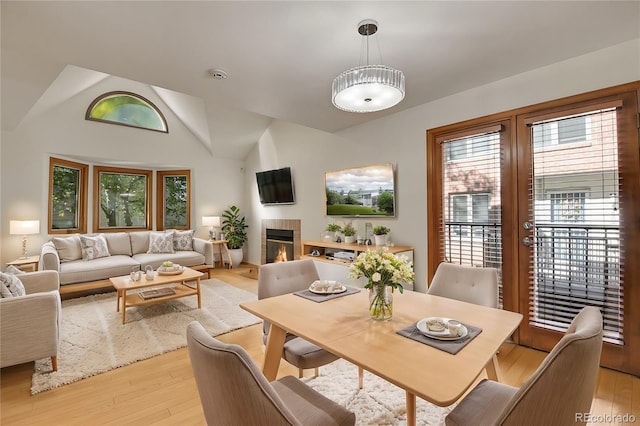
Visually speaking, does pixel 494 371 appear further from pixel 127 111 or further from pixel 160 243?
pixel 127 111

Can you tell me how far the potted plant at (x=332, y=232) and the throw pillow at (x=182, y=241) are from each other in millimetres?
2874

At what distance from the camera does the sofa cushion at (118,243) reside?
5.24 metres

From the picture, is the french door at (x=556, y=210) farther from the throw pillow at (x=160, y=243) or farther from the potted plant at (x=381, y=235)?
the throw pillow at (x=160, y=243)

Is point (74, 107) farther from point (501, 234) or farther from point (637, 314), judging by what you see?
point (637, 314)

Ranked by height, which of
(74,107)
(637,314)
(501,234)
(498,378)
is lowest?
(498,378)

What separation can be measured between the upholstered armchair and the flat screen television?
377 cm

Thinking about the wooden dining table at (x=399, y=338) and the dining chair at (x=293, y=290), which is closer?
the wooden dining table at (x=399, y=338)

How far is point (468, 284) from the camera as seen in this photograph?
6.57 feet

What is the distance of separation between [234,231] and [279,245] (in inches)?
52.5

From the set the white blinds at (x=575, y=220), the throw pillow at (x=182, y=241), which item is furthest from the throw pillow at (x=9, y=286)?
the white blinds at (x=575, y=220)

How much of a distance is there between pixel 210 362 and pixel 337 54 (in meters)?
2.32

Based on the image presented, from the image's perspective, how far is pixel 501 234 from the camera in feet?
9.54

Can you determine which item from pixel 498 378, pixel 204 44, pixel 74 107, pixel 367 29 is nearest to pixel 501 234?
pixel 498 378

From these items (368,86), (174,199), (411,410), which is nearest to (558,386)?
(411,410)
